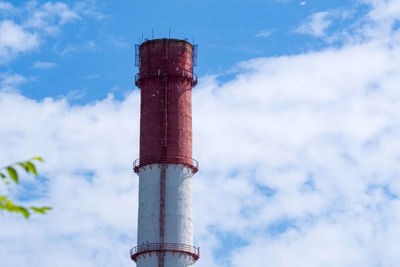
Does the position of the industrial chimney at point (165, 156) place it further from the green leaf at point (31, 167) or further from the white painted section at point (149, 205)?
the green leaf at point (31, 167)

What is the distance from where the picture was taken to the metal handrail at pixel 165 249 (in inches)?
2702

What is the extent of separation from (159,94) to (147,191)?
30.7 feet

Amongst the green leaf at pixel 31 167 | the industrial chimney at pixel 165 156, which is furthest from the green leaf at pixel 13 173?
the industrial chimney at pixel 165 156

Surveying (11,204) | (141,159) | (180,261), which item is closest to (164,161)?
(141,159)

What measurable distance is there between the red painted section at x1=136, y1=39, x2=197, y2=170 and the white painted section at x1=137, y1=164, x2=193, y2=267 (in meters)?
1.16

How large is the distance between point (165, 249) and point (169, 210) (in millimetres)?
3548

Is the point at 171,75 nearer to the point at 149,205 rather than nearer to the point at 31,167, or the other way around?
the point at 149,205

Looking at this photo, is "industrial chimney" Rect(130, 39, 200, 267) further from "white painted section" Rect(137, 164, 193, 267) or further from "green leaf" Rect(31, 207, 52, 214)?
"green leaf" Rect(31, 207, 52, 214)

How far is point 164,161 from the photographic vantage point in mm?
71688

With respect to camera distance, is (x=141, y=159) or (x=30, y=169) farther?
(x=141, y=159)

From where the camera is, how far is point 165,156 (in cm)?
7181

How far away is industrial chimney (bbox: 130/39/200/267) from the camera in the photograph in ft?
227

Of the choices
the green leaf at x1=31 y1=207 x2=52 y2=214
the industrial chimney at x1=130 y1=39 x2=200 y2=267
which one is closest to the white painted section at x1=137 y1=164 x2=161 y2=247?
the industrial chimney at x1=130 y1=39 x2=200 y2=267

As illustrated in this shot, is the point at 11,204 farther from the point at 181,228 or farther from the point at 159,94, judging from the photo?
the point at 159,94
